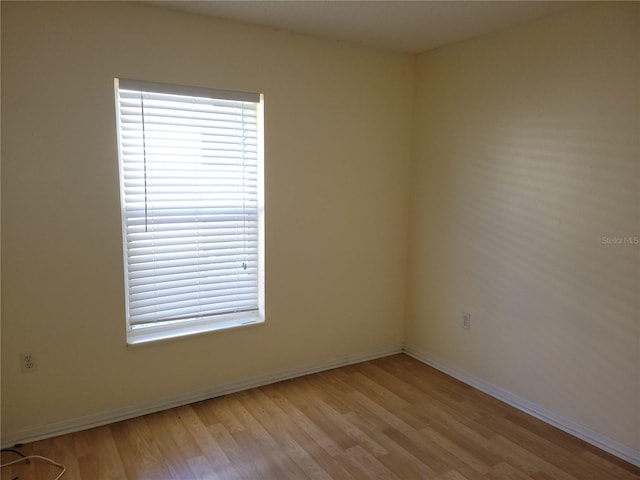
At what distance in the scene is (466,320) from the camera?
10.5 ft

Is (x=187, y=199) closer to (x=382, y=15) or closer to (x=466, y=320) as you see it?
(x=382, y=15)

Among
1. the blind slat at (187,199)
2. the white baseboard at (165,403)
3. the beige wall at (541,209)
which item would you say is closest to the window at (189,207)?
the blind slat at (187,199)

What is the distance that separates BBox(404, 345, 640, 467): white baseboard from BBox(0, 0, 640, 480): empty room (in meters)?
0.01

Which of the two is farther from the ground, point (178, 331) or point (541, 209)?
point (541, 209)

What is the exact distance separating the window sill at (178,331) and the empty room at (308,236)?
0.02 metres

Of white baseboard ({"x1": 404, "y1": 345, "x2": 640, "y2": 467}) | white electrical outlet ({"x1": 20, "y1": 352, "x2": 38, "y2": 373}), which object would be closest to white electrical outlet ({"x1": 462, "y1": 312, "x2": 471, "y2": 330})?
white baseboard ({"x1": 404, "y1": 345, "x2": 640, "y2": 467})

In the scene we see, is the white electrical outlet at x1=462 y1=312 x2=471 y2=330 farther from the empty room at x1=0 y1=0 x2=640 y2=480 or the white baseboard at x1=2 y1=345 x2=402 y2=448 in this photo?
the white baseboard at x1=2 y1=345 x2=402 y2=448

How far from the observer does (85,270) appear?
8.13 ft

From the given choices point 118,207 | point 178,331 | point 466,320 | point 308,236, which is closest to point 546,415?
point 466,320

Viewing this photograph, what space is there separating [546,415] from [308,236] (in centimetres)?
184

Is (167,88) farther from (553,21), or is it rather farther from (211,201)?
(553,21)

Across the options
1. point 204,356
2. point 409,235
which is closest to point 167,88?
point 204,356

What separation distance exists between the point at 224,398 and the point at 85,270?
1169 millimetres

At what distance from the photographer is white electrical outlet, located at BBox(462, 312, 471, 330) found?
3.18 m
